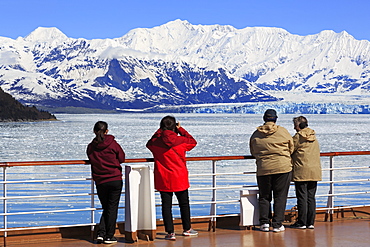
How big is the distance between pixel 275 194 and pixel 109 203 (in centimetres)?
188

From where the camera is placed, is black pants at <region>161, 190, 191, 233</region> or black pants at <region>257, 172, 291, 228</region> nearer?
black pants at <region>161, 190, 191, 233</region>

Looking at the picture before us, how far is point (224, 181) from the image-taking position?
1057 inches

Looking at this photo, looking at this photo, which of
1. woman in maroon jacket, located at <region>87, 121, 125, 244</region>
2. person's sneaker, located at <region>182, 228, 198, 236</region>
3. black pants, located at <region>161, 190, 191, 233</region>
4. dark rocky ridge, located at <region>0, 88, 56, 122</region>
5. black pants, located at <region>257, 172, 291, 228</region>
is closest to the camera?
woman in maroon jacket, located at <region>87, 121, 125, 244</region>

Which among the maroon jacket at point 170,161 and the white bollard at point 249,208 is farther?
the white bollard at point 249,208

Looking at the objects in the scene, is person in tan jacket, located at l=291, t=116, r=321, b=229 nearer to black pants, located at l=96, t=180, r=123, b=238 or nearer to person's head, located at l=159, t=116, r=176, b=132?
person's head, located at l=159, t=116, r=176, b=132

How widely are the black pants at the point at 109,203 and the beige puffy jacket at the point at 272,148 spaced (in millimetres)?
1585

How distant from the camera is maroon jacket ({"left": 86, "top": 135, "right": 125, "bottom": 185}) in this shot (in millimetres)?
6270

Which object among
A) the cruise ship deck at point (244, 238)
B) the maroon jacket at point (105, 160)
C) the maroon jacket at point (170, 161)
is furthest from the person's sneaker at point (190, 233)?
the maroon jacket at point (105, 160)

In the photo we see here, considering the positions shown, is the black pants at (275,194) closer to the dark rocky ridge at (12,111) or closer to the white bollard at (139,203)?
the white bollard at (139,203)

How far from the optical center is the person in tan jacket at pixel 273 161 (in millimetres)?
6855

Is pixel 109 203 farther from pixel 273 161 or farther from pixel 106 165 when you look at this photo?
pixel 273 161

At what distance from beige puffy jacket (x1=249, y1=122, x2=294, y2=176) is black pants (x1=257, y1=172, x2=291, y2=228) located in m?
0.10

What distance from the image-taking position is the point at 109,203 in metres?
6.38

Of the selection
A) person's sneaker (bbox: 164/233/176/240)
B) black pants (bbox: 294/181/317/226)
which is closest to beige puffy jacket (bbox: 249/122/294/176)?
black pants (bbox: 294/181/317/226)
